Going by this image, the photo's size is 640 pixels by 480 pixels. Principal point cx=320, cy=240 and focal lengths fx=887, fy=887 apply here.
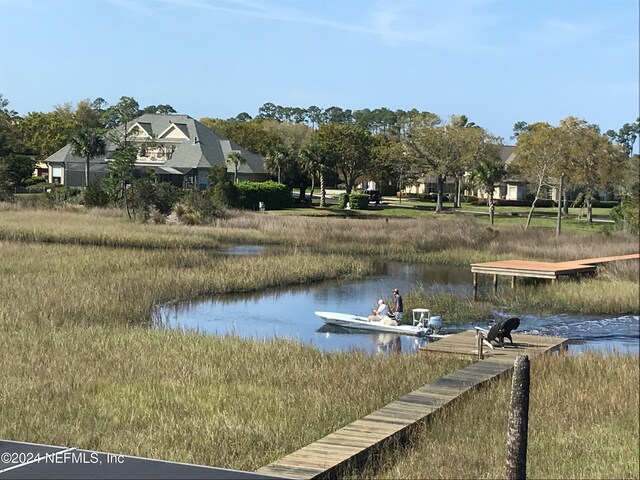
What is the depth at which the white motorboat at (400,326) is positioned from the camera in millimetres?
12445

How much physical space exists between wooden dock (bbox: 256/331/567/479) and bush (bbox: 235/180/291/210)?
26.8 meters

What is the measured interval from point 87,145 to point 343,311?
12.7 meters

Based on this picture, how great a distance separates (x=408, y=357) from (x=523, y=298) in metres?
4.83

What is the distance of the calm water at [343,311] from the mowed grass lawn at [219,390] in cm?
71

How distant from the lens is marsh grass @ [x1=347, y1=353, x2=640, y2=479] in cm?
586

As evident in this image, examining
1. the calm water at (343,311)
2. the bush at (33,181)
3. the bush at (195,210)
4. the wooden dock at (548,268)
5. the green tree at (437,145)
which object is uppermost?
the green tree at (437,145)

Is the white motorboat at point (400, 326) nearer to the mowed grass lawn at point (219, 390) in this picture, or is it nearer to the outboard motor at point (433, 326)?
the outboard motor at point (433, 326)

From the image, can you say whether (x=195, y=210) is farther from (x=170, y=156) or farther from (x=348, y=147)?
(x=348, y=147)

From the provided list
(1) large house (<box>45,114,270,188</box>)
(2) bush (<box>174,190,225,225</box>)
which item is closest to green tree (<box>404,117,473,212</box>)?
(1) large house (<box>45,114,270,188</box>)

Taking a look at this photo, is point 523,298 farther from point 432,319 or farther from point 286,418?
point 286,418

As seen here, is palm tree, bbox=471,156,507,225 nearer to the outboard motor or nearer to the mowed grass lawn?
the mowed grass lawn

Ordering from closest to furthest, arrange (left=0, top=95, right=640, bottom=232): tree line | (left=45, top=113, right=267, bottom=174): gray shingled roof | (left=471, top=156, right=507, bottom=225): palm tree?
(left=0, top=95, right=640, bottom=232): tree line, (left=471, top=156, right=507, bottom=225): palm tree, (left=45, top=113, right=267, bottom=174): gray shingled roof

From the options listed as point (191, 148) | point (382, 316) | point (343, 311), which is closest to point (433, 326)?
point (382, 316)

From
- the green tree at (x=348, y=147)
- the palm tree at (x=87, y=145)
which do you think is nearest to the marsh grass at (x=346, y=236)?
the palm tree at (x=87, y=145)
